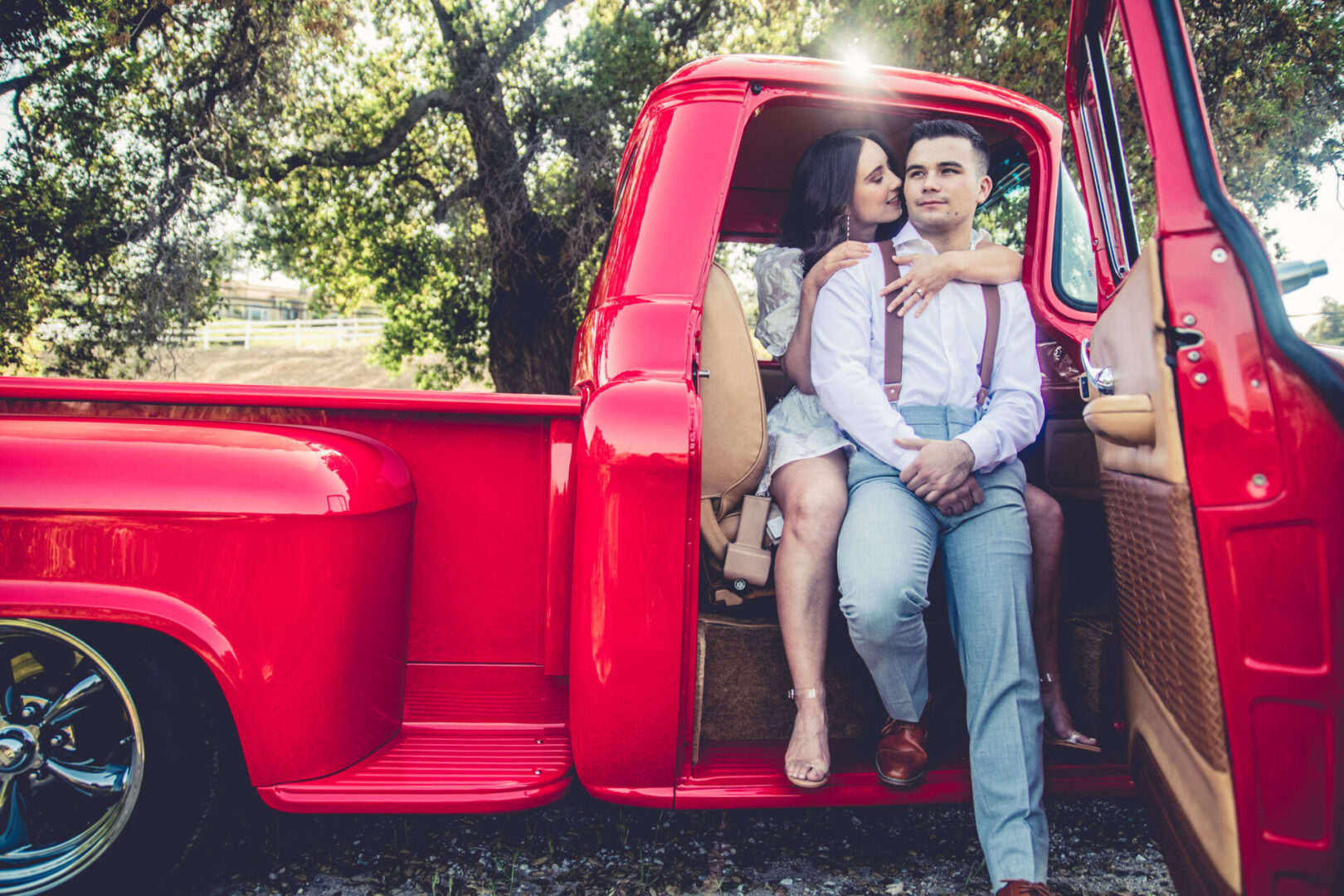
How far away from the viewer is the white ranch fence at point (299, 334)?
21.8 m

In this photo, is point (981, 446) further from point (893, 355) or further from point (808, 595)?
point (808, 595)

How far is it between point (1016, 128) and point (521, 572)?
1770 mm

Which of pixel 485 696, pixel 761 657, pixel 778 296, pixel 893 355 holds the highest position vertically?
pixel 778 296

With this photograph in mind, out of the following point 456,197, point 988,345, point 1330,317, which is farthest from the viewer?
point 456,197

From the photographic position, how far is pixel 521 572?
1949 millimetres

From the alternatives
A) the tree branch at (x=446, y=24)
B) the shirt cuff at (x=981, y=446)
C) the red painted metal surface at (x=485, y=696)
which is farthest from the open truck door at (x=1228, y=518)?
the tree branch at (x=446, y=24)

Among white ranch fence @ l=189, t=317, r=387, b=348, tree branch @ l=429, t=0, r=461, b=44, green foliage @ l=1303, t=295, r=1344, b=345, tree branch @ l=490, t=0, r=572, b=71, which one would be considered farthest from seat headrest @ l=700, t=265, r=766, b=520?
white ranch fence @ l=189, t=317, r=387, b=348

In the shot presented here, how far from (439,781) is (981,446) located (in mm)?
1375

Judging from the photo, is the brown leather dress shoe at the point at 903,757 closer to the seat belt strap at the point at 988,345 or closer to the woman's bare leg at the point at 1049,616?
the woman's bare leg at the point at 1049,616

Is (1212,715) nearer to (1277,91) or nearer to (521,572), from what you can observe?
(521,572)

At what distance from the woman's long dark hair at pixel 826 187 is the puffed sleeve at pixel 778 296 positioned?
0.05 metres

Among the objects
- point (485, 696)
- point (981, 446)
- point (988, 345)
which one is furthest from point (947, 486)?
point (485, 696)

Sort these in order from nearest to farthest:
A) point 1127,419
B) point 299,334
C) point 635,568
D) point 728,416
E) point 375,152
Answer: point 1127,419 → point 635,568 → point 728,416 → point 375,152 → point 299,334

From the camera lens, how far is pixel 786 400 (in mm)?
2158
